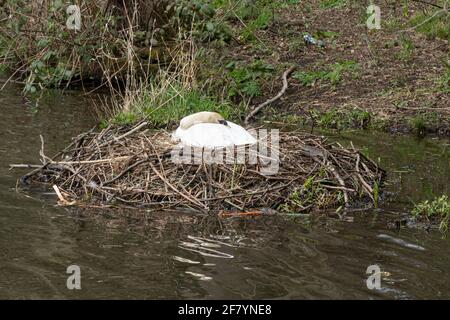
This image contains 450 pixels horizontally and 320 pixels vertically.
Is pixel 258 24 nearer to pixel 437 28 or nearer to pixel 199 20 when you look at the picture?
pixel 199 20

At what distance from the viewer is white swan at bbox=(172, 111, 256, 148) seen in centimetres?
870

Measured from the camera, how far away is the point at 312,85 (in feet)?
49.9

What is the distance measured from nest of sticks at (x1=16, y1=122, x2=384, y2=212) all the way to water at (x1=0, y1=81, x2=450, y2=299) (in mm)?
229

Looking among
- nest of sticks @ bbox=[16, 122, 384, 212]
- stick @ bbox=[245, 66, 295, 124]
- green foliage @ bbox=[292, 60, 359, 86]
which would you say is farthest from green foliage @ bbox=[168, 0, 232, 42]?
nest of sticks @ bbox=[16, 122, 384, 212]

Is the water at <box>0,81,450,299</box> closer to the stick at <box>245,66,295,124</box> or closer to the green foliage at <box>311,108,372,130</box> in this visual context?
the green foliage at <box>311,108,372,130</box>

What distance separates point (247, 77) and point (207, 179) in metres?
7.20

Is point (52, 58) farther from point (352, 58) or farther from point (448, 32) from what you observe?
point (448, 32)

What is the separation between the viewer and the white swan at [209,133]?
8695mm

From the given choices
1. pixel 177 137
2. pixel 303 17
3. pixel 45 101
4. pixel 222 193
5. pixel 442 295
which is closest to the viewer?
pixel 442 295

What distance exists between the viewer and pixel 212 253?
7.23 metres

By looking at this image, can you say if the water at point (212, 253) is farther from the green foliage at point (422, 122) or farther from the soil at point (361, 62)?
the soil at point (361, 62)

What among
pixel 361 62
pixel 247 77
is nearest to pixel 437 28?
pixel 361 62
